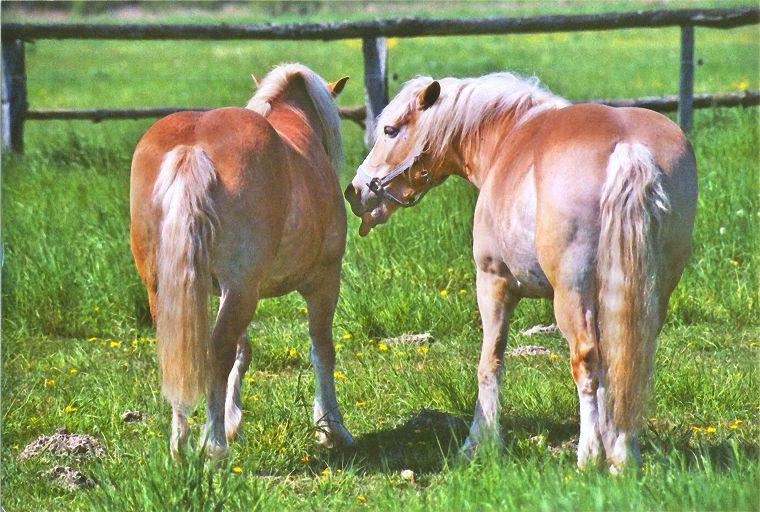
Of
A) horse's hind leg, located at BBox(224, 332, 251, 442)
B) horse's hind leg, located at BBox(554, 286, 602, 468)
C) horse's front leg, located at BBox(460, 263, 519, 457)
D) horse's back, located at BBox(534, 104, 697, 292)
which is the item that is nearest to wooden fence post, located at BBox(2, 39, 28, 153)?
horse's hind leg, located at BBox(224, 332, 251, 442)

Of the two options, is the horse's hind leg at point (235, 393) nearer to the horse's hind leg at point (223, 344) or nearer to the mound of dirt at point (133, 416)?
the horse's hind leg at point (223, 344)

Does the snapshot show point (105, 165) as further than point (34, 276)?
Yes

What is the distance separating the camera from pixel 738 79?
16.2m

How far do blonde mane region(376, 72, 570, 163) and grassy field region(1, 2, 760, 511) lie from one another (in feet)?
2.36

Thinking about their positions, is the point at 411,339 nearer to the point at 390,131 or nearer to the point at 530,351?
the point at 530,351

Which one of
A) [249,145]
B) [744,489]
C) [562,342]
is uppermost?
[249,145]

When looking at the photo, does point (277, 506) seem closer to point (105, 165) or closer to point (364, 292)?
point (364, 292)

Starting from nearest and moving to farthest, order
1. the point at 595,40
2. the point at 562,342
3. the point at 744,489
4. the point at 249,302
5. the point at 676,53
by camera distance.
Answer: the point at 744,489, the point at 249,302, the point at 562,342, the point at 676,53, the point at 595,40

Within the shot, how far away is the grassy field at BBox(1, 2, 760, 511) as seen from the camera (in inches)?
138

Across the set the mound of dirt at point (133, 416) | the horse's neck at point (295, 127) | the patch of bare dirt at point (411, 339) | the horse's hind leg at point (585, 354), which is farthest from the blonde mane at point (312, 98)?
the horse's hind leg at point (585, 354)

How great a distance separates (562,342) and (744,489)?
2885mm

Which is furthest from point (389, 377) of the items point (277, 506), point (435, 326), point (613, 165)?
point (613, 165)

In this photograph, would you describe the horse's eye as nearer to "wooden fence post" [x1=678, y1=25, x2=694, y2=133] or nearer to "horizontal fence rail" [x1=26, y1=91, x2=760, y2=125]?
"horizontal fence rail" [x1=26, y1=91, x2=760, y2=125]

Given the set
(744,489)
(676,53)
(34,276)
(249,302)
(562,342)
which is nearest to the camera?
(744,489)
